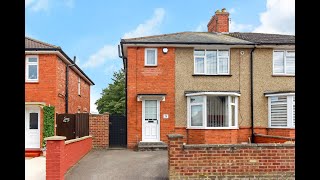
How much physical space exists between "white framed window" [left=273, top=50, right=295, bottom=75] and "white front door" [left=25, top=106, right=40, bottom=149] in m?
11.7

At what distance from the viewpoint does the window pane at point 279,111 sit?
48.7 ft

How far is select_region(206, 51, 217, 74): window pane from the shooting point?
15.4 metres

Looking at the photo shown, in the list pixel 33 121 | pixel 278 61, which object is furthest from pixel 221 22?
pixel 33 121

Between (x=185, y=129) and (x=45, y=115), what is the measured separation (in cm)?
651

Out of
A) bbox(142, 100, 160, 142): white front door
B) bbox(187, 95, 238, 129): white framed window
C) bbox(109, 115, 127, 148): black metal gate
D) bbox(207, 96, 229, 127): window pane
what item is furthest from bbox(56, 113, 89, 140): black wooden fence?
bbox(207, 96, 229, 127): window pane

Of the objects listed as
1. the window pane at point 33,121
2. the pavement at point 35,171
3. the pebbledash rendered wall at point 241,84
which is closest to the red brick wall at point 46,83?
the window pane at point 33,121

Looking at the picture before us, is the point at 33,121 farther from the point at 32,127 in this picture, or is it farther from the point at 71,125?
the point at 71,125

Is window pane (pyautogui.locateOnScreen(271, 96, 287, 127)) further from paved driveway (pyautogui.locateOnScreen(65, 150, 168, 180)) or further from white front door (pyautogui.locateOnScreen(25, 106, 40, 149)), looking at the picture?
white front door (pyautogui.locateOnScreen(25, 106, 40, 149))

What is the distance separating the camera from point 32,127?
1409 cm

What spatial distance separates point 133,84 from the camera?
49.5 feet

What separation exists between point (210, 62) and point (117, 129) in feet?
19.2

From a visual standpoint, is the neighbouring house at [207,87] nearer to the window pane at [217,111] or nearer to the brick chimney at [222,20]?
the window pane at [217,111]
